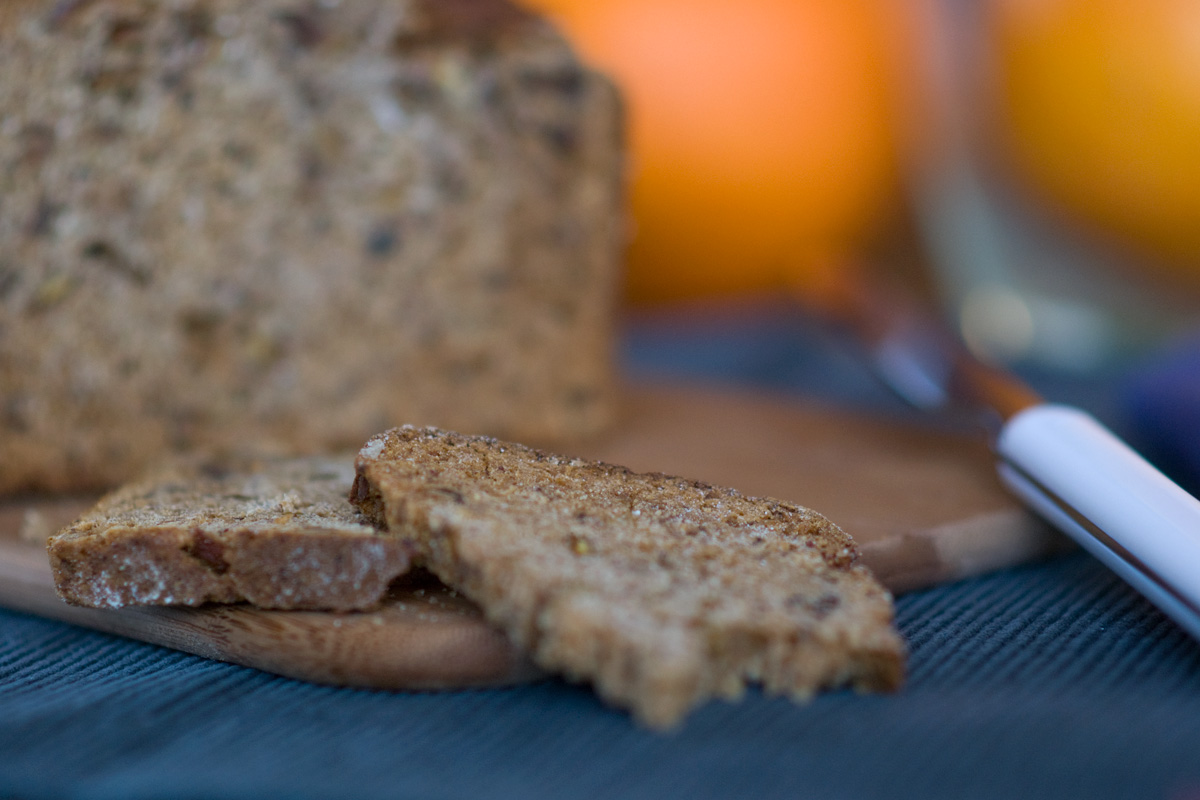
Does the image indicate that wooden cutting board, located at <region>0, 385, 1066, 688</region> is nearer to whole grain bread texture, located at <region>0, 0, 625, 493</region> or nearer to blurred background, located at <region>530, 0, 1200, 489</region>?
whole grain bread texture, located at <region>0, 0, 625, 493</region>

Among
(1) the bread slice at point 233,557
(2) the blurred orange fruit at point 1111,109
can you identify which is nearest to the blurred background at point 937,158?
(2) the blurred orange fruit at point 1111,109

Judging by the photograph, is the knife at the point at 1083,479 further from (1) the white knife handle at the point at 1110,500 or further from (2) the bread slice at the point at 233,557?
(2) the bread slice at the point at 233,557

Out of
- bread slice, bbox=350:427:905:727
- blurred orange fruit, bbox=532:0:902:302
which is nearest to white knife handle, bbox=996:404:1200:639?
bread slice, bbox=350:427:905:727

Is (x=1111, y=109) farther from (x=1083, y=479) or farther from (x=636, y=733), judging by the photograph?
(x=636, y=733)

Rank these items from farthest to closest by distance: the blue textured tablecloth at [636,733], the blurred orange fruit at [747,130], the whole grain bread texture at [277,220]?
the blurred orange fruit at [747,130], the whole grain bread texture at [277,220], the blue textured tablecloth at [636,733]

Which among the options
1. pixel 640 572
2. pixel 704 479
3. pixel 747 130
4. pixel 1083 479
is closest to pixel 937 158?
pixel 747 130

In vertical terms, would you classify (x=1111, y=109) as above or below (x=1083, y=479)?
above
